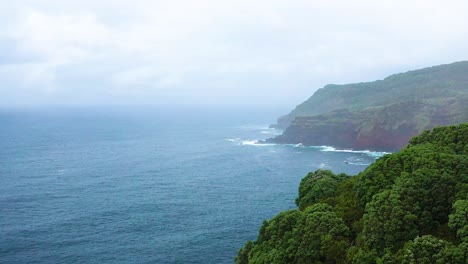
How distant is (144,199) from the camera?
103750 millimetres

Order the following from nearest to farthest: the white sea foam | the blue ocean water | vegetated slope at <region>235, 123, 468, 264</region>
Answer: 1. vegetated slope at <region>235, 123, 468, 264</region>
2. the blue ocean water
3. the white sea foam

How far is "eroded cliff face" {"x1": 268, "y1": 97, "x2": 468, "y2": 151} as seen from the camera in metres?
168

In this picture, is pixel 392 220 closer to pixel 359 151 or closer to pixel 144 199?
pixel 144 199

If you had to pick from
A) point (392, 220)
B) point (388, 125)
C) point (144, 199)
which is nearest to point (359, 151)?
point (388, 125)

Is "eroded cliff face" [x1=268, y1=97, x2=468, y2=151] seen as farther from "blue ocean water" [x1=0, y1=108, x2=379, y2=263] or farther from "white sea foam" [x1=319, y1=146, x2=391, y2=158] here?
"blue ocean water" [x1=0, y1=108, x2=379, y2=263]

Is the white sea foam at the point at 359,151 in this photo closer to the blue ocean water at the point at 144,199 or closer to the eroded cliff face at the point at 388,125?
the blue ocean water at the point at 144,199

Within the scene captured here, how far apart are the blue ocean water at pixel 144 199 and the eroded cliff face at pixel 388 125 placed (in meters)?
13.8

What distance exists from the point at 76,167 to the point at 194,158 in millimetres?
42098

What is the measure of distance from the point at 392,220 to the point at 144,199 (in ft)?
254

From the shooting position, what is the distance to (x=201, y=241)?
77.6m

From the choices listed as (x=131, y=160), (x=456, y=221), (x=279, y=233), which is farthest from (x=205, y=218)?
(x=131, y=160)

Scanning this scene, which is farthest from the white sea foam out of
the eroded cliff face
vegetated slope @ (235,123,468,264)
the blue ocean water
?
vegetated slope @ (235,123,468,264)

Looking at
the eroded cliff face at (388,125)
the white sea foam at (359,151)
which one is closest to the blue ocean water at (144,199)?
the white sea foam at (359,151)

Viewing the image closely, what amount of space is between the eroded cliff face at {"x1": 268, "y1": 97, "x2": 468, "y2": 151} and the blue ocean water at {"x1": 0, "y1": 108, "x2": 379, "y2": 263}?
13.8 meters
